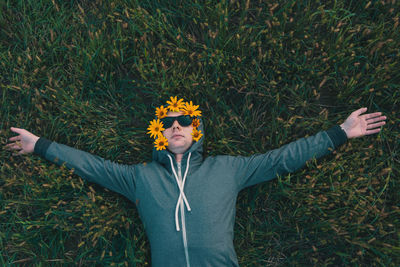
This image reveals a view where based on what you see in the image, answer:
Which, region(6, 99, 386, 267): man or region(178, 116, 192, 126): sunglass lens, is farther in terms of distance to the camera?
region(178, 116, 192, 126): sunglass lens

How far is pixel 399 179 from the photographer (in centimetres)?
309

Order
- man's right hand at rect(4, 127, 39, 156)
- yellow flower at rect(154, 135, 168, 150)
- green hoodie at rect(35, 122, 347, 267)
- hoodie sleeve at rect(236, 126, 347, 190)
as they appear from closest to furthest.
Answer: green hoodie at rect(35, 122, 347, 267) → hoodie sleeve at rect(236, 126, 347, 190) → yellow flower at rect(154, 135, 168, 150) → man's right hand at rect(4, 127, 39, 156)

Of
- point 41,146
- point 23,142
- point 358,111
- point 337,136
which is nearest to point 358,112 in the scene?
point 358,111

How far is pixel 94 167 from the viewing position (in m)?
3.03

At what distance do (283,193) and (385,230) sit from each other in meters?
1.03

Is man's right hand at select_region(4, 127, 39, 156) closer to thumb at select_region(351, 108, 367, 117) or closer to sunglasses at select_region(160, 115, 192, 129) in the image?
sunglasses at select_region(160, 115, 192, 129)

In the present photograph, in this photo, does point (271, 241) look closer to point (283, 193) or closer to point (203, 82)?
point (283, 193)

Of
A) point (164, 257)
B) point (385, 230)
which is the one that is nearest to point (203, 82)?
point (164, 257)

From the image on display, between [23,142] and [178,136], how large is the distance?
5.40 feet

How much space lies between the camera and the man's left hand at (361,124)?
2.93 meters

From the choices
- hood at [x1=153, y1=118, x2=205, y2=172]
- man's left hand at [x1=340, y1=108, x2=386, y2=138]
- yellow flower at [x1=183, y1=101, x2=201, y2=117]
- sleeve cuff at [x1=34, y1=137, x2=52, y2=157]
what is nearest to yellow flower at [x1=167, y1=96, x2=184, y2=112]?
yellow flower at [x1=183, y1=101, x2=201, y2=117]

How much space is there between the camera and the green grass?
3066mm

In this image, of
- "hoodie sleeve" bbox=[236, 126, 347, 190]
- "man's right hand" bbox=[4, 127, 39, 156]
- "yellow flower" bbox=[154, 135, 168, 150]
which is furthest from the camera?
"man's right hand" bbox=[4, 127, 39, 156]

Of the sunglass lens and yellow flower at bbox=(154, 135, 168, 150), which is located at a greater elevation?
the sunglass lens
